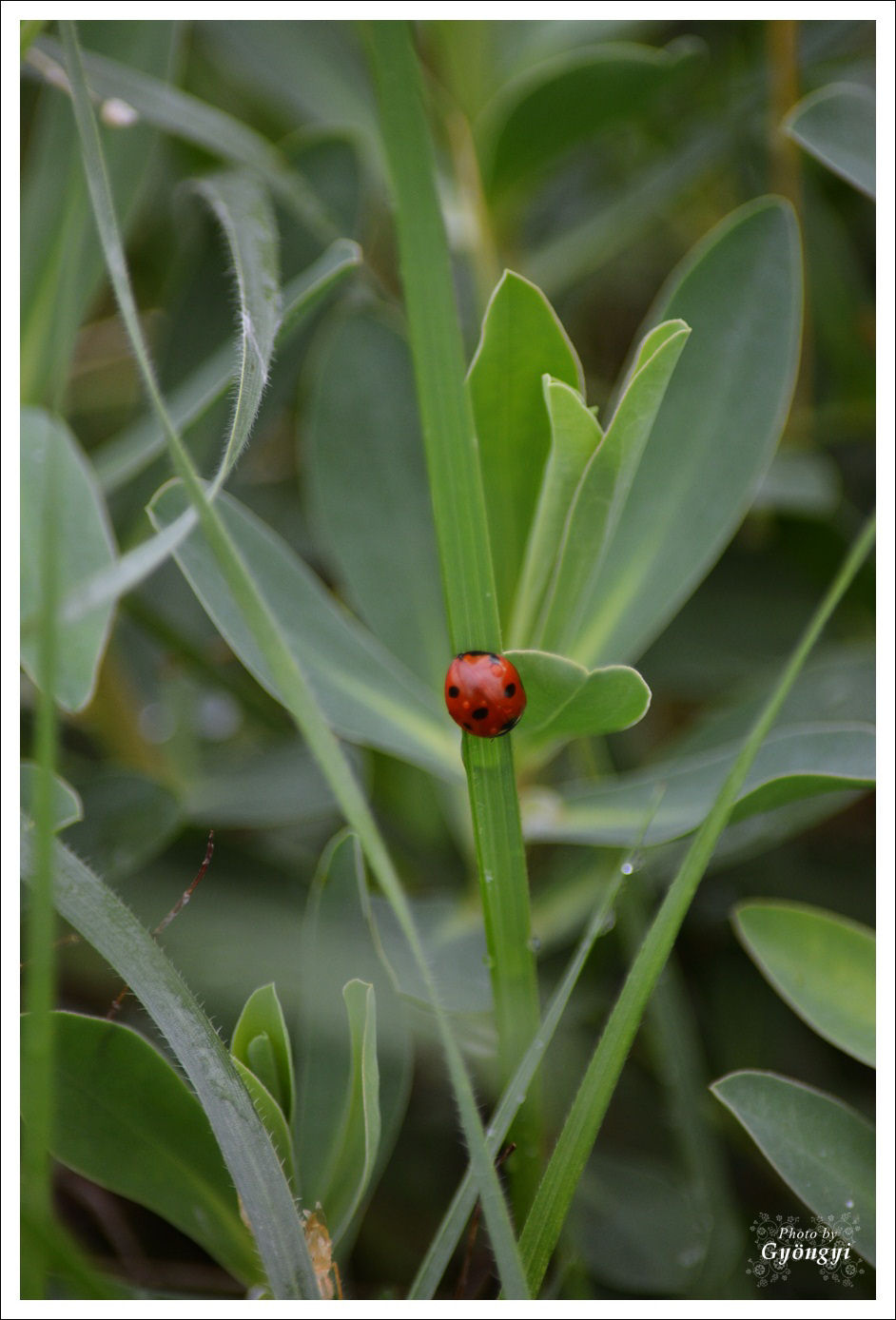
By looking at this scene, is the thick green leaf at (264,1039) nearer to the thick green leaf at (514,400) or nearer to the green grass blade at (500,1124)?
the green grass blade at (500,1124)

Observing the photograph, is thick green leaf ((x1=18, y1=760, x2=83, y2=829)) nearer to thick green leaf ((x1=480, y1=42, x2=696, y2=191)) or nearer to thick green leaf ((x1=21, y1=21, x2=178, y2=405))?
thick green leaf ((x1=21, y1=21, x2=178, y2=405))

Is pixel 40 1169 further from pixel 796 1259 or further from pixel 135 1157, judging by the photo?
pixel 796 1259

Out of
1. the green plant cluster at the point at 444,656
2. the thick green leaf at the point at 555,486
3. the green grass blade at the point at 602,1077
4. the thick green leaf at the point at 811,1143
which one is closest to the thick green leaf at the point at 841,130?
the green plant cluster at the point at 444,656

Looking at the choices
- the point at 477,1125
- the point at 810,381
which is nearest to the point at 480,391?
the point at 477,1125

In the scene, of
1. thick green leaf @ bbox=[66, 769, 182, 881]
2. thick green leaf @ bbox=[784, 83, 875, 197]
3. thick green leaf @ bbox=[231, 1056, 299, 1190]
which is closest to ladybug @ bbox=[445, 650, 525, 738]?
thick green leaf @ bbox=[231, 1056, 299, 1190]

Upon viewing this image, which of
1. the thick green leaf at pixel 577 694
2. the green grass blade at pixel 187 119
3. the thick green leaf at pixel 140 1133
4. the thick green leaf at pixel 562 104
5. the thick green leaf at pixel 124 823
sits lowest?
the thick green leaf at pixel 140 1133

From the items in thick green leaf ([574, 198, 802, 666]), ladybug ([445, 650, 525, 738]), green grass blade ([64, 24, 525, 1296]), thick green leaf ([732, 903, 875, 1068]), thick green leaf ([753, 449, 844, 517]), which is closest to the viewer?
green grass blade ([64, 24, 525, 1296])
